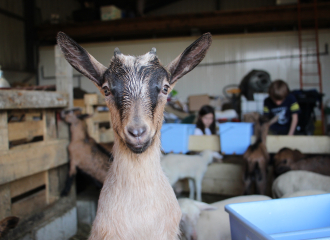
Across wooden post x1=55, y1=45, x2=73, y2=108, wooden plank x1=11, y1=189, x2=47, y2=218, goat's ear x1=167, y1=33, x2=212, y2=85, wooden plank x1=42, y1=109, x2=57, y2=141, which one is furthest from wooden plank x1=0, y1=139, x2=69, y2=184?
goat's ear x1=167, y1=33, x2=212, y2=85

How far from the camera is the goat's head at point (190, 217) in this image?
2.40 metres

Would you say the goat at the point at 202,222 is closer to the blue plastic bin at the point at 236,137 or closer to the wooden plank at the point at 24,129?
the blue plastic bin at the point at 236,137

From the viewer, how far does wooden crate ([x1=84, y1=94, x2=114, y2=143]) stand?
4.33m

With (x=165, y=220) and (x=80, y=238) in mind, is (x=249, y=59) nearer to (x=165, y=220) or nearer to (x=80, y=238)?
(x=80, y=238)

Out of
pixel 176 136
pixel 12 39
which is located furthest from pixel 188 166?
pixel 12 39

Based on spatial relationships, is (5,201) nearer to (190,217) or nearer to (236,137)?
(190,217)

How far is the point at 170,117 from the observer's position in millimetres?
7312

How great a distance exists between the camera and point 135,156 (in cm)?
159

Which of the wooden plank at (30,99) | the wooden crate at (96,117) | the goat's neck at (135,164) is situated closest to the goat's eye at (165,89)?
the goat's neck at (135,164)

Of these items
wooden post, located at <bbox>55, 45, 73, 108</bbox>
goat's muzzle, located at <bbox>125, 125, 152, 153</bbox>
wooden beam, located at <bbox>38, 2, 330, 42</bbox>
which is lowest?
goat's muzzle, located at <bbox>125, 125, 152, 153</bbox>

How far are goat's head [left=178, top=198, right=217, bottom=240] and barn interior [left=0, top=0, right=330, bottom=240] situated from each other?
5 cm

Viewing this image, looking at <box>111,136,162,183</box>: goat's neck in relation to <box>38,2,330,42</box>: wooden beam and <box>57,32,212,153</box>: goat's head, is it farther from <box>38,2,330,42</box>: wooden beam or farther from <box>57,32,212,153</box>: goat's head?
<box>38,2,330,42</box>: wooden beam

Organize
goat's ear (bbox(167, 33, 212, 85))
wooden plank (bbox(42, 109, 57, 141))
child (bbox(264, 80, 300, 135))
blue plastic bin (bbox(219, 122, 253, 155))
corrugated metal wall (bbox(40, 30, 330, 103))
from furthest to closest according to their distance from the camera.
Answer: corrugated metal wall (bbox(40, 30, 330, 103)) → child (bbox(264, 80, 300, 135)) → blue plastic bin (bbox(219, 122, 253, 155)) → wooden plank (bbox(42, 109, 57, 141)) → goat's ear (bbox(167, 33, 212, 85))

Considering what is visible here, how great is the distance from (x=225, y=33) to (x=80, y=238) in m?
8.81
